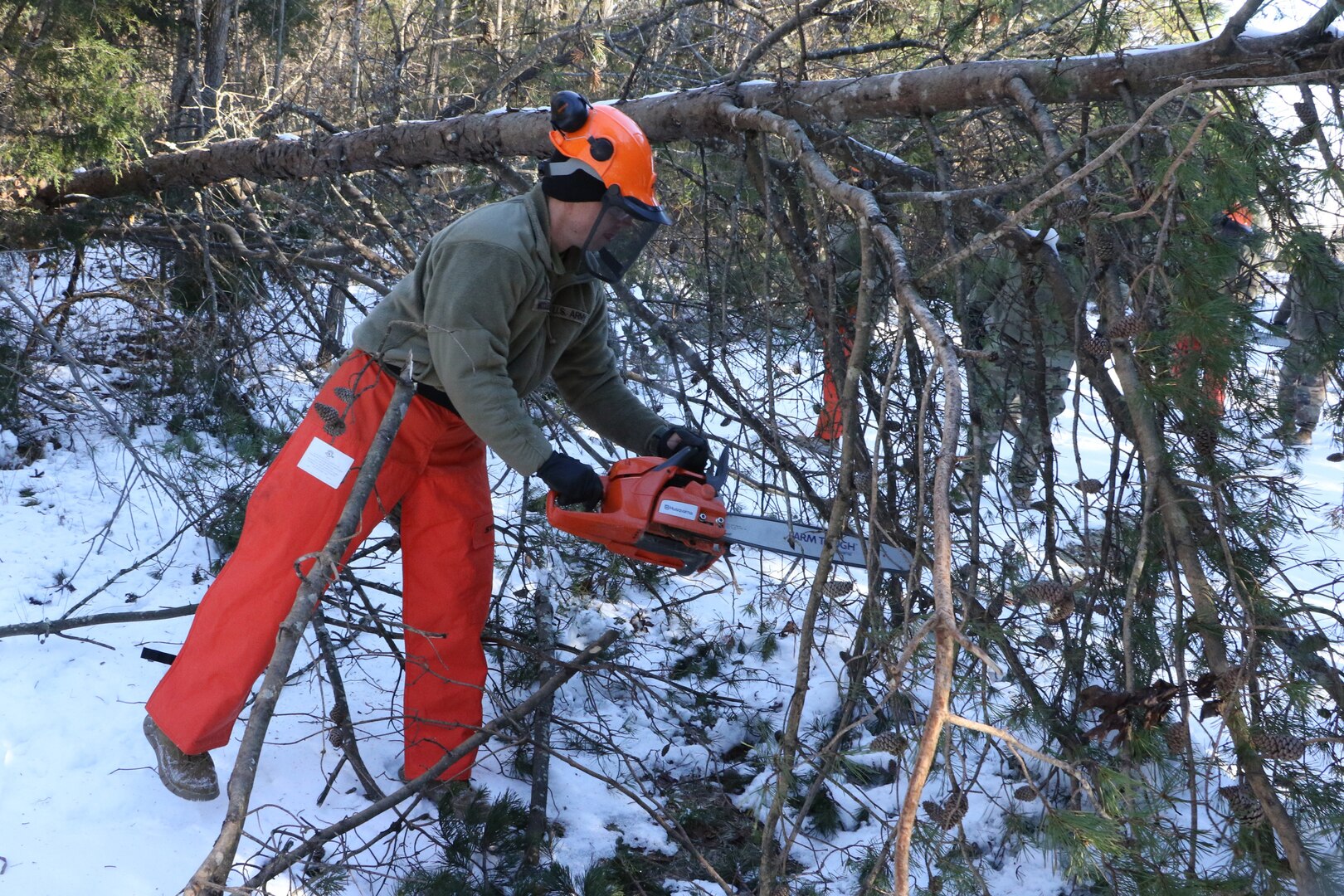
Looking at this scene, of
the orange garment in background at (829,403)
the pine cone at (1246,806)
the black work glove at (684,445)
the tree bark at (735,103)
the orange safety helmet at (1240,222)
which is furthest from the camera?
the black work glove at (684,445)

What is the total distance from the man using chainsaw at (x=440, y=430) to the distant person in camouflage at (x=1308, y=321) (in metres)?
1.52

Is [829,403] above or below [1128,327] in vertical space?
above

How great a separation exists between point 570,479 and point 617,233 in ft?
2.40

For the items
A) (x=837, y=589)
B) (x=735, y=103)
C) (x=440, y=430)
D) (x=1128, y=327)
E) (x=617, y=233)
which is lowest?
(x=837, y=589)

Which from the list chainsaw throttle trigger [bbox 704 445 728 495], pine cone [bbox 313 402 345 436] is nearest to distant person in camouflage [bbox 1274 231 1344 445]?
chainsaw throttle trigger [bbox 704 445 728 495]

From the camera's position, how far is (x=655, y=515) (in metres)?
2.69

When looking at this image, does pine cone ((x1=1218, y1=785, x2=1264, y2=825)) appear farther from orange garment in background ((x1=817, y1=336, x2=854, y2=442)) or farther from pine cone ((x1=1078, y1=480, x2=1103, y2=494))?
orange garment in background ((x1=817, y1=336, x2=854, y2=442))

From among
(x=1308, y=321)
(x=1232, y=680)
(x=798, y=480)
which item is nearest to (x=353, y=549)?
(x=798, y=480)

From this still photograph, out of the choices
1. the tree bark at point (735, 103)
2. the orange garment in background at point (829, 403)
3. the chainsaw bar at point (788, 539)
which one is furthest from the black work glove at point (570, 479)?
the tree bark at point (735, 103)

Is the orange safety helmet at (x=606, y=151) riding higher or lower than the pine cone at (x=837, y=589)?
higher

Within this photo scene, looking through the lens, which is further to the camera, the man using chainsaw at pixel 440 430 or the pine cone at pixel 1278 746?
the man using chainsaw at pixel 440 430

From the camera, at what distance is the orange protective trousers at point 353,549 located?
2701mm

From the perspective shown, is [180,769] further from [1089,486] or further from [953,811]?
[1089,486]

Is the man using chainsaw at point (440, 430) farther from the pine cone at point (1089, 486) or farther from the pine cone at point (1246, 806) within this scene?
the pine cone at point (1246, 806)
